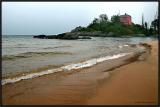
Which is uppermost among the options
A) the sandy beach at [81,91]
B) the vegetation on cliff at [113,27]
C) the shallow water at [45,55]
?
the sandy beach at [81,91]

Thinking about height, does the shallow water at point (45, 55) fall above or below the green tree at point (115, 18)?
above

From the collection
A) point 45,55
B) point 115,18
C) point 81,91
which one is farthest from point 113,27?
point 81,91

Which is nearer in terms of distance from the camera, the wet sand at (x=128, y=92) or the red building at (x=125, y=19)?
the wet sand at (x=128, y=92)

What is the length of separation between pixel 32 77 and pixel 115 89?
3.51 meters

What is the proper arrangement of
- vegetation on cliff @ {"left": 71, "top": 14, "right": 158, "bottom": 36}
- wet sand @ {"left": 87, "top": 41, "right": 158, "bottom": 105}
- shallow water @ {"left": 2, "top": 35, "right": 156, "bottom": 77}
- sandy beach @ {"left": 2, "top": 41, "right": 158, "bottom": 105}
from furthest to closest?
vegetation on cliff @ {"left": 71, "top": 14, "right": 158, "bottom": 36} < shallow water @ {"left": 2, "top": 35, "right": 156, "bottom": 77} < sandy beach @ {"left": 2, "top": 41, "right": 158, "bottom": 105} < wet sand @ {"left": 87, "top": 41, "right": 158, "bottom": 105}

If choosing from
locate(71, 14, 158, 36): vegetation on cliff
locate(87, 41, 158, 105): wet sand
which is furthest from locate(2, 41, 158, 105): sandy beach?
locate(71, 14, 158, 36): vegetation on cliff

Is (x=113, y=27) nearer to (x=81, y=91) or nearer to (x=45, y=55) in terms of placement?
(x=45, y=55)

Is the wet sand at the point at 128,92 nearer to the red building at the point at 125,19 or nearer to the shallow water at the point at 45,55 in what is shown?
the shallow water at the point at 45,55

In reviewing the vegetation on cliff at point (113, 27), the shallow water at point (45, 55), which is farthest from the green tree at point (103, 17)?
the shallow water at point (45, 55)

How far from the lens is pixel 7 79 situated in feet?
27.9

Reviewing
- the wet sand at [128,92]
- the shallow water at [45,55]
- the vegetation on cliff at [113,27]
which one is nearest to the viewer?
the wet sand at [128,92]

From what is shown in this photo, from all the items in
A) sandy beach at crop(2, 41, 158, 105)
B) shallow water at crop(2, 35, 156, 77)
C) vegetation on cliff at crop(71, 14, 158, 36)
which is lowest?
vegetation on cliff at crop(71, 14, 158, 36)

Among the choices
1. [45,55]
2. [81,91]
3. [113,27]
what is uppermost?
[81,91]

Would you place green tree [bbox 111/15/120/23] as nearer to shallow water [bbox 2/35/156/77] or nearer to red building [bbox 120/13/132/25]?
red building [bbox 120/13/132/25]
